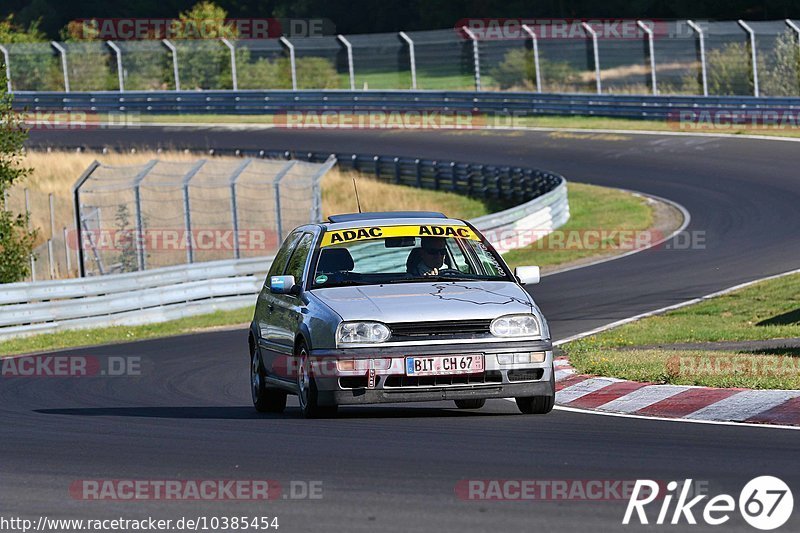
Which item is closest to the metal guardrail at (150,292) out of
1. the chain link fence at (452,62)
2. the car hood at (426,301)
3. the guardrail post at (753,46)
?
the car hood at (426,301)

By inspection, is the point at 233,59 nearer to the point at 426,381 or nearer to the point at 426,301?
the point at 426,301

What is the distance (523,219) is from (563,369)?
1503cm

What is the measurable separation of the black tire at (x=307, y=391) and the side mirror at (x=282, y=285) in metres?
0.56

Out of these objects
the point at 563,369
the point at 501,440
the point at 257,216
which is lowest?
the point at 257,216

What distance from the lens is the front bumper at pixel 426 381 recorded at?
9.48 meters

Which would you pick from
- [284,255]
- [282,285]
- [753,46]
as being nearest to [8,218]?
[284,255]

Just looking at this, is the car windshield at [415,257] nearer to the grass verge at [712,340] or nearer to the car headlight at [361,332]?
the car headlight at [361,332]

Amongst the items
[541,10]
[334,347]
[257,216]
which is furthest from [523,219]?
[541,10]

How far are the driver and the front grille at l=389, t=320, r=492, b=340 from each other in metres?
1.08

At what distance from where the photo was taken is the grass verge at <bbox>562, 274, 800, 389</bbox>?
11203 mm

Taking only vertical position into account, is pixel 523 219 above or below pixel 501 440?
below

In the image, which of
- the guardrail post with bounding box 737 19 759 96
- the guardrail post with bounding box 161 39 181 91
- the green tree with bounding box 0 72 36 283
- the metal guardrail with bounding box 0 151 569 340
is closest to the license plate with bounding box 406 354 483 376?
the metal guardrail with bounding box 0 151 569 340

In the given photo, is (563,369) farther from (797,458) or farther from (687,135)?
(687,135)

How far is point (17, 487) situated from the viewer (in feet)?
24.8
